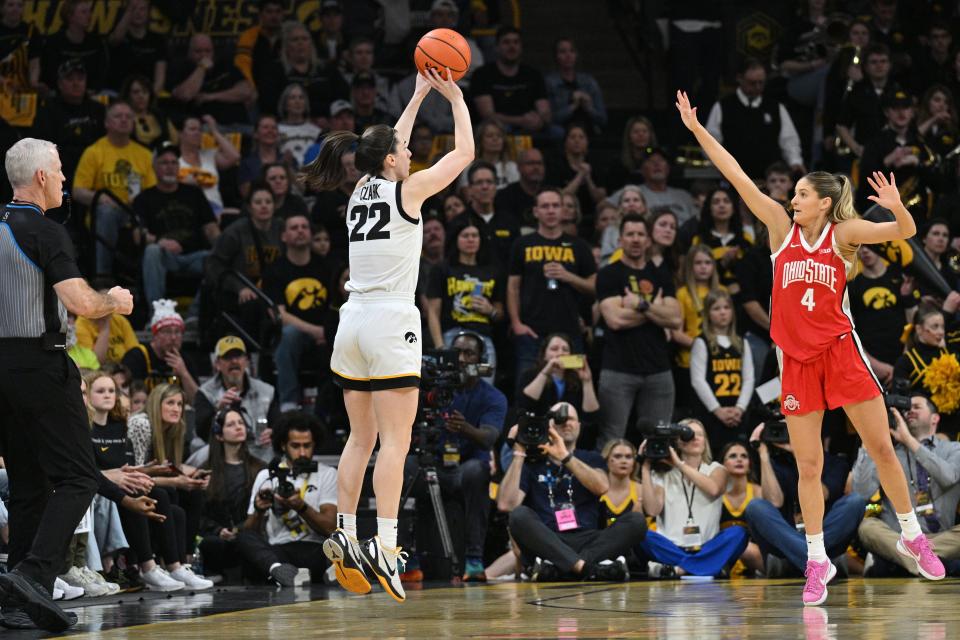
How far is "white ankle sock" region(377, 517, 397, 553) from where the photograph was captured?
295 inches

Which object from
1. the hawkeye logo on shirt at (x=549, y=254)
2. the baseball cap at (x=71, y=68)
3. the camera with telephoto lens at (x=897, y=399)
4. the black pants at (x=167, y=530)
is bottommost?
the black pants at (x=167, y=530)

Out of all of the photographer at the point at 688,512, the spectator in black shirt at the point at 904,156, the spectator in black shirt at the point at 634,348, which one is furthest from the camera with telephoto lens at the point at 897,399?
the spectator in black shirt at the point at 904,156

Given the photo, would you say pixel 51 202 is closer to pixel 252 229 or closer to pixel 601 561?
pixel 601 561

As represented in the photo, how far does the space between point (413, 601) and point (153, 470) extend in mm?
2864

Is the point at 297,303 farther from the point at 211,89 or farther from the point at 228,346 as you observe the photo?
the point at 211,89

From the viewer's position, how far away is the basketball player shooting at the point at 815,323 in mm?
7840

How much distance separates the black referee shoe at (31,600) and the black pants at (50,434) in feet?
0.32

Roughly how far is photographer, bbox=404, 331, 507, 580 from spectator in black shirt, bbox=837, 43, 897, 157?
6209mm

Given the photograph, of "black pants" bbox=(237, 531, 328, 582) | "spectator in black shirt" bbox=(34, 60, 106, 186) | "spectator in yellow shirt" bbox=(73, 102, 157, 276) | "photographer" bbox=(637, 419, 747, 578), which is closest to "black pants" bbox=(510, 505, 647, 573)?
"photographer" bbox=(637, 419, 747, 578)

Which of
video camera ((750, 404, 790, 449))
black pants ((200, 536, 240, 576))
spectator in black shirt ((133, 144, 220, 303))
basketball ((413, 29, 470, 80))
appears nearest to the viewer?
basketball ((413, 29, 470, 80))

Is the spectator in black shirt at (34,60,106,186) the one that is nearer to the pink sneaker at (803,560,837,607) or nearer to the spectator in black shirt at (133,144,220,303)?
the spectator in black shirt at (133,144,220,303)

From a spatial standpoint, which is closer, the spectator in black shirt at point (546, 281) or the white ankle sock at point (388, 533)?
the white ankle sock at point (388, 533)

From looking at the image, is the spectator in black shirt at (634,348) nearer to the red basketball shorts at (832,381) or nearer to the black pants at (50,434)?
the red basketball shorts at (832,381)

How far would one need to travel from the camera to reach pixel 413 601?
8.44m
